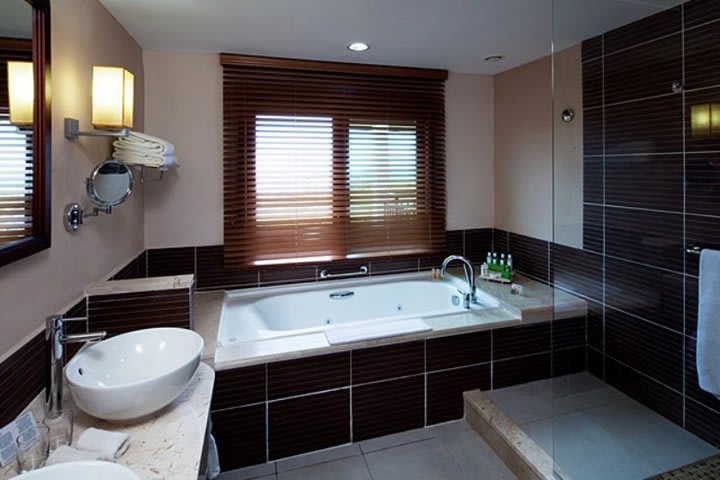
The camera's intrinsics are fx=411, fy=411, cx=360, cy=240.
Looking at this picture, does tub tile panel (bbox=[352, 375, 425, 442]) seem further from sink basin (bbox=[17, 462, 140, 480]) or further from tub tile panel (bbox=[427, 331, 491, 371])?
sink basin (bbox=[17, 462, 140, 480])

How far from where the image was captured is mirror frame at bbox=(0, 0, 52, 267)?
135 centimetres

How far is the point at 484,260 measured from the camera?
3719 mm

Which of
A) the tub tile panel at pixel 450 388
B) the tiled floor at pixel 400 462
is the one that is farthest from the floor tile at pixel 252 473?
the tub tile panel at pixel 450 388

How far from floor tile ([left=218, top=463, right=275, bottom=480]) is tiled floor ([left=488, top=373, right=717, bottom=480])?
1.32 meters

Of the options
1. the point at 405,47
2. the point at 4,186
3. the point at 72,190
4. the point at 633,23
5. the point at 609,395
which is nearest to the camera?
the point at 4,186

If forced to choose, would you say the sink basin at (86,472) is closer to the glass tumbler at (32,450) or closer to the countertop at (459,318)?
the glass tumbler at (32,450)

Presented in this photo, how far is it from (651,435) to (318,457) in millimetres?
1780

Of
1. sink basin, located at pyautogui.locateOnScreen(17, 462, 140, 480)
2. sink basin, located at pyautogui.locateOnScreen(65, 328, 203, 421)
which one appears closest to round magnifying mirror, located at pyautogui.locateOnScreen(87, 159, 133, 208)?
sink basin, located at pyautogui.locateOnScreen(65, 328, 203, 421)

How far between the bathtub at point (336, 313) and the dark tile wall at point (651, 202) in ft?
2.48

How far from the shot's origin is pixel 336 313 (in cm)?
312

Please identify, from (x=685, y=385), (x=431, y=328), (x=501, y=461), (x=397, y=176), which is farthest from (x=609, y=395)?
(x=397, y=176)

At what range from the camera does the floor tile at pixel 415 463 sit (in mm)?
2014

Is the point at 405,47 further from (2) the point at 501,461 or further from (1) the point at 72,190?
(2) the point at 501,461

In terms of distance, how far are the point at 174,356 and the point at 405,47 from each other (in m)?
2.39
